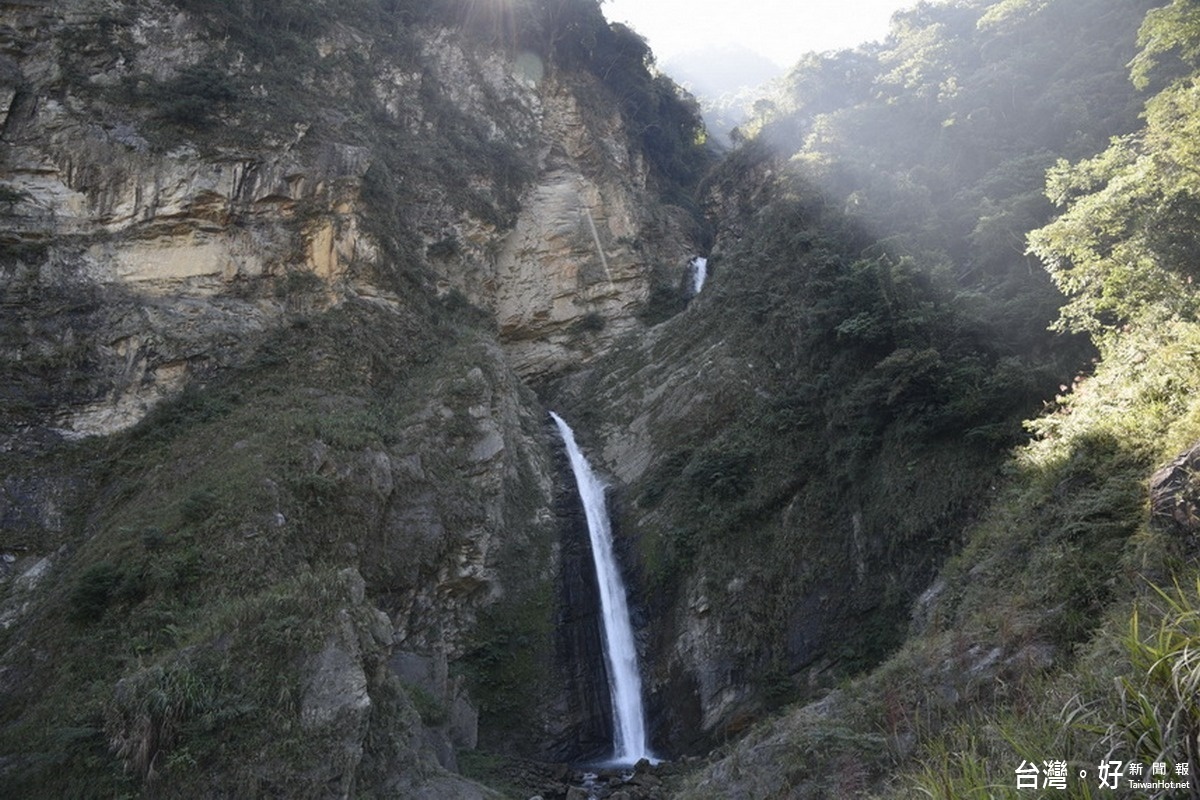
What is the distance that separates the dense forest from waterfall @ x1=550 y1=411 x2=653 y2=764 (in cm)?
39

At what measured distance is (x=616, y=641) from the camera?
17.8m

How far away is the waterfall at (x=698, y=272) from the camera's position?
3241cm

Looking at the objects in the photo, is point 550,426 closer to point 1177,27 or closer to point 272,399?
point 272,399

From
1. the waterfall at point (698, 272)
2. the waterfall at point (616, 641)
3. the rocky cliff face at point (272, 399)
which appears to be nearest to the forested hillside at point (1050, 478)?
the waterfall at point (616, 641)

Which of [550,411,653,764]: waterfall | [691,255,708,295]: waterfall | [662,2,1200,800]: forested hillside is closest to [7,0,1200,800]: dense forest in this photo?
[662,2,1200,800]: forested hillside

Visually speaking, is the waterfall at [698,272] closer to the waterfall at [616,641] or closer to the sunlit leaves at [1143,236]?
the waterfall at [616,641]

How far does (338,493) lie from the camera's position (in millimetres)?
16031

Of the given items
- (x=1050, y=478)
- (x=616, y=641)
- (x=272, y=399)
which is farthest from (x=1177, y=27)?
(x=272, y=399)

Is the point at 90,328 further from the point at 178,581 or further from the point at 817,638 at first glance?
the point at 817,638

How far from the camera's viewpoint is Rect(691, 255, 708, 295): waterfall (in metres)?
32.4

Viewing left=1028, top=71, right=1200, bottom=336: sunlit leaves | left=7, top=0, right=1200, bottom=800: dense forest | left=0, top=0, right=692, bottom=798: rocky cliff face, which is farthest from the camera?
left=0, top=0, right=692, bottom=798: rocky cliff face

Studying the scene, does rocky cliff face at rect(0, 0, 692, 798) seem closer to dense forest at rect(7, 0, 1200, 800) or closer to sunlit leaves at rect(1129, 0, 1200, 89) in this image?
dense forest at rect(7, 0, 1200, 800)

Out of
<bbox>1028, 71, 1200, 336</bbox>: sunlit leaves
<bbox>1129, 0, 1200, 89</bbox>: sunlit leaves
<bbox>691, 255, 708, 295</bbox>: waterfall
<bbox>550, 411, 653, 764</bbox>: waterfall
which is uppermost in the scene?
<bbox>691, 255, 708, 295</bbox>: waterfall

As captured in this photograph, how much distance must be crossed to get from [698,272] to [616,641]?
20.6 meters
